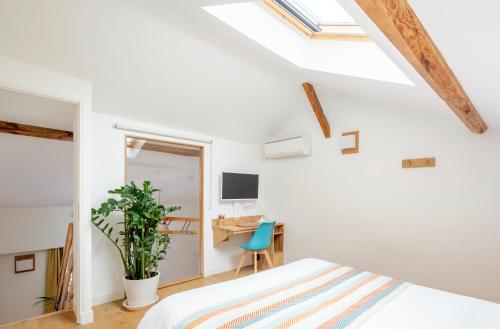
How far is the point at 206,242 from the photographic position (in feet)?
12.6

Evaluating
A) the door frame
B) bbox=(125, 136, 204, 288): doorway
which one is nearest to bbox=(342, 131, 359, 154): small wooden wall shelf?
bbox=(125, 136, 204, 288): doorway

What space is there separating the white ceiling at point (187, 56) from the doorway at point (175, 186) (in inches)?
51.5

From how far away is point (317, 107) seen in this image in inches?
144

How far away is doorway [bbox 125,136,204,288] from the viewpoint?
460cm

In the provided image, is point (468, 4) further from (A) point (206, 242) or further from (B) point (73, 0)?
(A) point (206, 242)

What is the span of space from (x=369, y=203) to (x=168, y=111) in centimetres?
269

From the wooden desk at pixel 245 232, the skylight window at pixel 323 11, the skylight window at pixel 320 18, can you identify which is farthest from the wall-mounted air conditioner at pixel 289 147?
the skylight window at pixel 323 11

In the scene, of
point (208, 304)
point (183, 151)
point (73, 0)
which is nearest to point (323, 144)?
point (183, 151)

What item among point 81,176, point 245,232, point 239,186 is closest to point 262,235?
point 245,232

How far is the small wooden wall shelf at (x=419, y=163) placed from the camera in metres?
2.87

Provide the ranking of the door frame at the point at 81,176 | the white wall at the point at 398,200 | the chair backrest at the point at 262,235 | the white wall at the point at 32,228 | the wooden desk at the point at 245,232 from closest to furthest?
the door frame at the point at 81,176, the white wall at the point at 398,200, the chair backrest at the point at 262,235, the wooden desk at the point at 245,232, the white wall at the point at 32,228

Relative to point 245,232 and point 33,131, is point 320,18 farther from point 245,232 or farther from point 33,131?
point 33,131

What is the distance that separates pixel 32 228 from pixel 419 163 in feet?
18.4

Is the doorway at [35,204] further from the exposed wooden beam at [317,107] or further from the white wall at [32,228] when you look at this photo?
the exposed wooden beam at [317,107]
